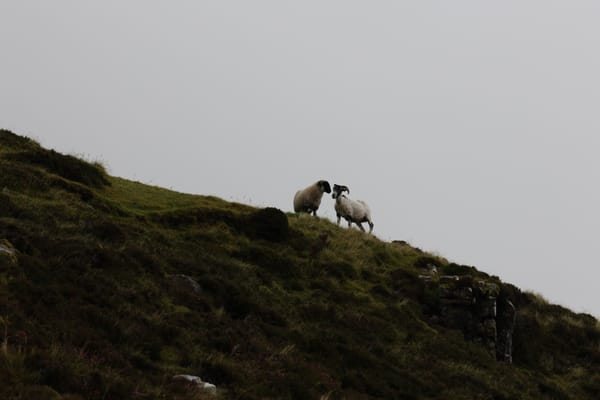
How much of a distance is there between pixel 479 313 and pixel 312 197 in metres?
10.7

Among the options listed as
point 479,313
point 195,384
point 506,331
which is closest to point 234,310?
point 195,384

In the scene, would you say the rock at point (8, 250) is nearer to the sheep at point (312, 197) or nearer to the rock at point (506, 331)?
the rock at point (506, 331)

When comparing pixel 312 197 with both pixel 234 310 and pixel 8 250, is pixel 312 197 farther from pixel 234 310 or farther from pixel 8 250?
pixel 8 250

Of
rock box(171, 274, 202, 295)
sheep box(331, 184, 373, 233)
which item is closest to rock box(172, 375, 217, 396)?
rock box(171, 274, 202, 295)

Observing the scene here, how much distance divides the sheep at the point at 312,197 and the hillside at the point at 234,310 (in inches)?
89.1

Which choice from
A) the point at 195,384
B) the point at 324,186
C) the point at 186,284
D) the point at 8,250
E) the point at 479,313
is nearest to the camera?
the point at 195,384

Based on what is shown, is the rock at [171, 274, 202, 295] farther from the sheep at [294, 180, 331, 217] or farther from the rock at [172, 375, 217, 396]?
the sheep at [294, 180, 331, 217]

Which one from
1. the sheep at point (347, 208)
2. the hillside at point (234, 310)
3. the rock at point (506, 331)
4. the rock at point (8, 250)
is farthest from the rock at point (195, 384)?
the sheep at point (347, 208)

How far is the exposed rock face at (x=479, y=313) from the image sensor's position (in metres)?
20.3

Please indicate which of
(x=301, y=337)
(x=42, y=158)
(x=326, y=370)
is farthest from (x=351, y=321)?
(x=42, y=158)

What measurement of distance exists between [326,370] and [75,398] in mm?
6349

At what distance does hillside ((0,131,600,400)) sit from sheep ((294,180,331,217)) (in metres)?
2.26

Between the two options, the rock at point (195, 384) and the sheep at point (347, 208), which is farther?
the sheep at point (347, 208)

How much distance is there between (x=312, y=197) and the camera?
2909 centimetres
